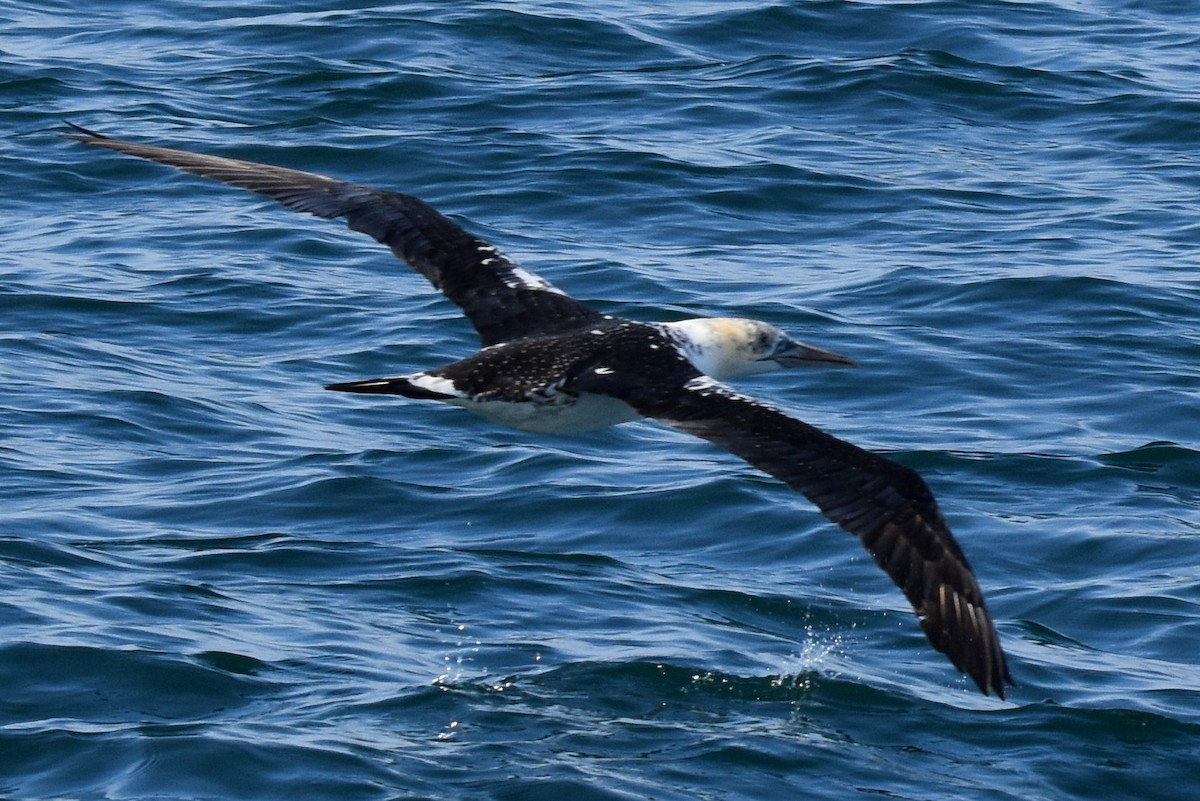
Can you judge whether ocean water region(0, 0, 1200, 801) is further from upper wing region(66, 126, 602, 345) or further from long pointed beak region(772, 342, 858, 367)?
upper wing region(66, 126, 602, 345)

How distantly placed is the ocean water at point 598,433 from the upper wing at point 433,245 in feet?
3.19

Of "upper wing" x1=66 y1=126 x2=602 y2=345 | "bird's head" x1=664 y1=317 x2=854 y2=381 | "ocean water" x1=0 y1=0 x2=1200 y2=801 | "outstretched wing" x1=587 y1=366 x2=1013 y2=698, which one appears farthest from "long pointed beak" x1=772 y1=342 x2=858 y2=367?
"outstretched wing" x1=587 y1=366 x2=1013 y2=698

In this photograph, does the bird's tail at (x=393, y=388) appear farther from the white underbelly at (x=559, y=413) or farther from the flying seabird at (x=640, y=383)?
the white underbelly at (x=559, y=413)

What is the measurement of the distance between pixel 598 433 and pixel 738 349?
61.5 inches

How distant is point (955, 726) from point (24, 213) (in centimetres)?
764

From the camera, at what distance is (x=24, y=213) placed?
12805 millimetres

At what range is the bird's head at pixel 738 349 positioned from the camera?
8516 mm

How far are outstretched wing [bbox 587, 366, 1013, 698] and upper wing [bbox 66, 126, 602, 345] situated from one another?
1770mm

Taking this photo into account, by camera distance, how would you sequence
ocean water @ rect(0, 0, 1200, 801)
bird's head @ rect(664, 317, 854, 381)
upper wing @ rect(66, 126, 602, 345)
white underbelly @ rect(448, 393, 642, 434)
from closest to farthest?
ocean water @ rect(0, 0, 1200, 801) → white underbelly @ rect(448, 393, 642, 434) → bird's head @ rect(664, 317, 854, 381) → upper wing @ rect(66, 126, 602, 345)

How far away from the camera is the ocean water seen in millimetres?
7066

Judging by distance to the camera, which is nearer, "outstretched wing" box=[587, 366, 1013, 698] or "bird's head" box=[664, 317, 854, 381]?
"outstretched wing" box=[587, 366, 1013, 698]

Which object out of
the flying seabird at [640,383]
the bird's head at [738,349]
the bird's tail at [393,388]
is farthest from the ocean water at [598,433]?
the bird's tail at [393,388]

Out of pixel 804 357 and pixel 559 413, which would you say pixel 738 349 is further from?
pixel 559 413

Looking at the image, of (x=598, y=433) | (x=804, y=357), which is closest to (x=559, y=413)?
(x=804, y=357)
